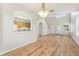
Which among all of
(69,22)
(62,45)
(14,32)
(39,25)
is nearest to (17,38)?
(14,32)

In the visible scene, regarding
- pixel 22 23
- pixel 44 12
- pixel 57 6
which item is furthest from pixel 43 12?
pixel 22 23

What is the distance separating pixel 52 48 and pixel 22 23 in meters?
0.75

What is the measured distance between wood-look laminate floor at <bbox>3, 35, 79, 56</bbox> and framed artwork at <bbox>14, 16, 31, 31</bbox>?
343mm

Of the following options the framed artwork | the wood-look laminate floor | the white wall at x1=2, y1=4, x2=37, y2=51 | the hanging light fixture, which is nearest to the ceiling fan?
the hanging light fixture

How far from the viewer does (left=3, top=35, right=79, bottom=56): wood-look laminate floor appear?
213 centimetres

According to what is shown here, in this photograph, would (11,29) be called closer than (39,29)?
Yes

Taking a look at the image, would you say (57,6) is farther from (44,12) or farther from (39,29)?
(39,29)

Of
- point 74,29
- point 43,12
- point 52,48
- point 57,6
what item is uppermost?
point 57,6

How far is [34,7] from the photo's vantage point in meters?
2.18

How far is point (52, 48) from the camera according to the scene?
7.23ft

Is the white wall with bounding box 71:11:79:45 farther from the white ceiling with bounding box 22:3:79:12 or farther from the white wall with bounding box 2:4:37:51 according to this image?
the white wall with bounding box 2:4:37:51

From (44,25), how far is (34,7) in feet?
1.34

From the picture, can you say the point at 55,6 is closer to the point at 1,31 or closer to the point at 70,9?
the point at 70,9

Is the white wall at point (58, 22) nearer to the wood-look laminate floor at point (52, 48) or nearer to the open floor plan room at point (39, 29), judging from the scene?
the open floor plan room at point (39, 29)
